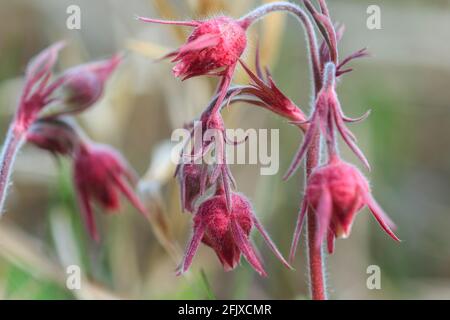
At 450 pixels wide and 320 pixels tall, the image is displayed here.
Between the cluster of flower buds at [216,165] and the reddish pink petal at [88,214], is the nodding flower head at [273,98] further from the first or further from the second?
the reddish pink petal at [88,214]

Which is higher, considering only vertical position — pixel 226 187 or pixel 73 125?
pixel 73 125

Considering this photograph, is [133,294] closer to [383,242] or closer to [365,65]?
[383,242]

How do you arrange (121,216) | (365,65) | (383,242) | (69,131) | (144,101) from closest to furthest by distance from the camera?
(69,131), (121,216), (383,242), (144,101), (365,65)

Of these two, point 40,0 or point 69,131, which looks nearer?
point 69,131

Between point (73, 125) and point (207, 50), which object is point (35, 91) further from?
point (207, 50)

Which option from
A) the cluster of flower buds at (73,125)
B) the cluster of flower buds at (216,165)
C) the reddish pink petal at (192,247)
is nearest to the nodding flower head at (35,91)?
the cluster of flower buds at (73,125)

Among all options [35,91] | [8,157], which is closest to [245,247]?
[8,157]

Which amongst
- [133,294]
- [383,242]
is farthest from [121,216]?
[383,242]

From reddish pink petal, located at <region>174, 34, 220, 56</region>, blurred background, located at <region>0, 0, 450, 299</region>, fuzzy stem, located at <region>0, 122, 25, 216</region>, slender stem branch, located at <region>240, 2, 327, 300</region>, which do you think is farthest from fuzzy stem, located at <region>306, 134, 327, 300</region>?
fuzzy stem, located at <region>0, 122, 25, 216</region>
